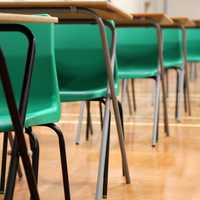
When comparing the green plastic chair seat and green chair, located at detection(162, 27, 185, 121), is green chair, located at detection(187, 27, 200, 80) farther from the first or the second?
the green plastic chair seat

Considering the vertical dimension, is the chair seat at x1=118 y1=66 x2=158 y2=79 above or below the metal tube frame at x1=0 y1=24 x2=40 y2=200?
below

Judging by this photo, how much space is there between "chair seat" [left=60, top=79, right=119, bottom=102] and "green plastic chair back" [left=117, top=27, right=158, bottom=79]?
3.63 ft

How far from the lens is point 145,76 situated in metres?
3.30

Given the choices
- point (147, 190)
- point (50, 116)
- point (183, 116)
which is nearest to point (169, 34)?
point (183, 116)

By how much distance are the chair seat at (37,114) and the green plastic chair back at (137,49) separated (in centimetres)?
180

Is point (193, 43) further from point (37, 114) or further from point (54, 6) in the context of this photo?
point (37, 114)

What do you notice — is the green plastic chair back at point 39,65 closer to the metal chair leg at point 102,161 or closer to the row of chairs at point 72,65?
the row of chairs at point 72,65

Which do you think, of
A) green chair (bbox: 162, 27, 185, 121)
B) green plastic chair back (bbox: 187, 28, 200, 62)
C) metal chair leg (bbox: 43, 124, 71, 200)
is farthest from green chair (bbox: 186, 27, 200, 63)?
metal chair leg (bbox: 43, 124, 71, 200)

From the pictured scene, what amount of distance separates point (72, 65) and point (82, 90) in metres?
0.14

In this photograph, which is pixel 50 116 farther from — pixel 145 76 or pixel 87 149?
pixel 145 76

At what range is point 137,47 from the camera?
3.58 meters

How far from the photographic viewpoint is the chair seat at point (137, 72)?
3305 millimetres

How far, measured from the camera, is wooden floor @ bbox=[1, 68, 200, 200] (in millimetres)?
2242

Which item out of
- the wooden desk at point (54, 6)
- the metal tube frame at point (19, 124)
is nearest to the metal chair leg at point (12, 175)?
the metal tube frame at point (19, 124)
